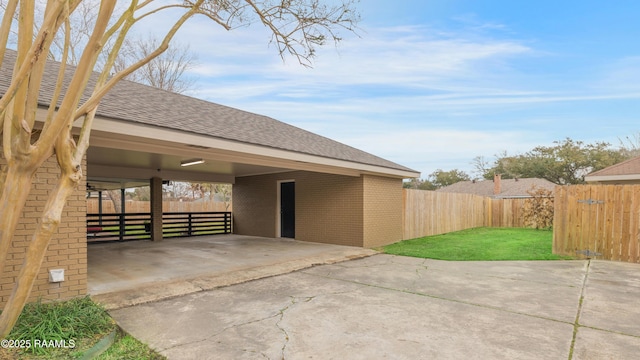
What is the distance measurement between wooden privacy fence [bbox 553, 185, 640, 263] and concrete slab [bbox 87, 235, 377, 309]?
4.79 m

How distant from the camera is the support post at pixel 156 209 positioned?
1227cm

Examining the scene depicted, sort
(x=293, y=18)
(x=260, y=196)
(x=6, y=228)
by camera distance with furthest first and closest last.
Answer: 1. (x=260, y=196)
2. (x=293, y=18)
3. (x=6, y=228)

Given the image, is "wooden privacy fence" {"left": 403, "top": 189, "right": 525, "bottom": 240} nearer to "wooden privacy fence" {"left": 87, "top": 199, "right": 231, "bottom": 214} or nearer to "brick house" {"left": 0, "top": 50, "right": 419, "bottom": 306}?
"brick house" {"left": 0, "top": 50, "right": 419, "bottom": 306}

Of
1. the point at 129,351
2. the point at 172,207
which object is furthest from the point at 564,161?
the point at 129,351

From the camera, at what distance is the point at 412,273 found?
6.70m

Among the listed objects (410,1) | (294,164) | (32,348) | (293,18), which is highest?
(410,1)

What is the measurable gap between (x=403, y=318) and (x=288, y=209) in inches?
344

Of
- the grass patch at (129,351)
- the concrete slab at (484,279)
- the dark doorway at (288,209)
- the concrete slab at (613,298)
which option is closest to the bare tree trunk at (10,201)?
the grass patch at (129,351)

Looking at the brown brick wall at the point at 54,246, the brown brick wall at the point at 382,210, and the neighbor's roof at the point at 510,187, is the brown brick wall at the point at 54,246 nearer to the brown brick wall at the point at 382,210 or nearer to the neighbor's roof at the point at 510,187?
the brown brick wall at the point at 382,210

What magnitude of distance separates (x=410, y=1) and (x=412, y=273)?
6.65 metres

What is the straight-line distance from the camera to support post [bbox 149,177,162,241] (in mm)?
12273

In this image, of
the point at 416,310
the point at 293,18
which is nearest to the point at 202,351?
the point at 416,310

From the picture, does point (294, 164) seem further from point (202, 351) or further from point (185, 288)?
point (202, 351)
